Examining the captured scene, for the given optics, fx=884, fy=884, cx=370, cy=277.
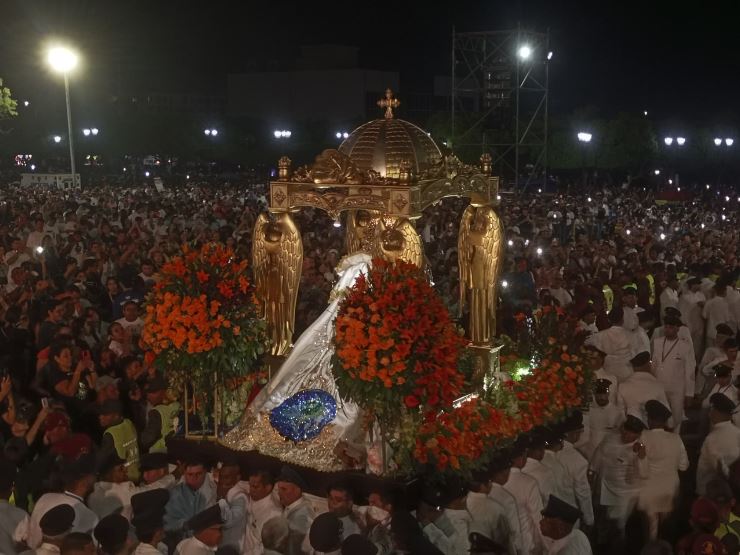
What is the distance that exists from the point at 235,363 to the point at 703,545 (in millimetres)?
4170

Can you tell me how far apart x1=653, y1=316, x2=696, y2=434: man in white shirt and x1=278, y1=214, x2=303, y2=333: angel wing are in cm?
478

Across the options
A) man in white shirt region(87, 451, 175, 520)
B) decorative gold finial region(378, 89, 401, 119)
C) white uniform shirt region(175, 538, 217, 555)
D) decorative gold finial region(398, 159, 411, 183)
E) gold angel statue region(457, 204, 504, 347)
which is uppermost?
decorative gold finial region(378, 89, 401, 119)

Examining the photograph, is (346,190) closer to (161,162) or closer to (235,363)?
(235,363)

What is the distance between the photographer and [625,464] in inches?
326

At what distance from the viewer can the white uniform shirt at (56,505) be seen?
6.61 m

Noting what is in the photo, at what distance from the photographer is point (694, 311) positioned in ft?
44.2

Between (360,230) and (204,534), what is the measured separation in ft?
15.5

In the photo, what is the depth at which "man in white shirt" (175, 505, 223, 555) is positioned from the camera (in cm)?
616

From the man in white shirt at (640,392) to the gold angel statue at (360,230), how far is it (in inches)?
124

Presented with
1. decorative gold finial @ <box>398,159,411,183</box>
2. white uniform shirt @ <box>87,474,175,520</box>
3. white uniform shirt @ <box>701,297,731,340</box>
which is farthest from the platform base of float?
white uniform shirt @ <box>701,297,731,340</box>

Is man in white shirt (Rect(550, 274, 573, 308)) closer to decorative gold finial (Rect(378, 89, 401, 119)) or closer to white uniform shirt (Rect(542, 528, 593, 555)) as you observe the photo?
decorative gold finial (Rect(378, 89, 401, 119))

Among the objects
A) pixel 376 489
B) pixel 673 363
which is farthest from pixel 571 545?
pixel 673 363

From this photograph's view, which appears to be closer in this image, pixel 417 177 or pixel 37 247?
pixel 417 177

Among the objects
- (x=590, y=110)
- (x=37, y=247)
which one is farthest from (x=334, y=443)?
(x=590, y=110)
